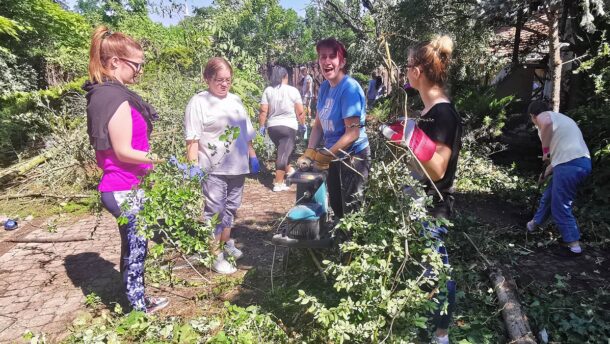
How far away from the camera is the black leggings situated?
5793mm

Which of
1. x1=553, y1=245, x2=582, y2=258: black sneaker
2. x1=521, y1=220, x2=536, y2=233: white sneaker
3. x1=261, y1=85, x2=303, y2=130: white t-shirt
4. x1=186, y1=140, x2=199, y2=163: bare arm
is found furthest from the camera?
x1=261, y1=85, x2=303, y2=130: white t-shirt

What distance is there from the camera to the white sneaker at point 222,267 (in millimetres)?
3445

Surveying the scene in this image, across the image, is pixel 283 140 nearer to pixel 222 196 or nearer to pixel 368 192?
pixel 222 196

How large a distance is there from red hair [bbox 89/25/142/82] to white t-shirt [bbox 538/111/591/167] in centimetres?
398

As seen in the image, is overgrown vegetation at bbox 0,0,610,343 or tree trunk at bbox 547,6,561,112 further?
tree trunk at bbox 547,6,561,112

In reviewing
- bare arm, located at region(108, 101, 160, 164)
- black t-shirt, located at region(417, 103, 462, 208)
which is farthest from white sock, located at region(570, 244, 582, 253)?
bare arm, located at region(108, 101, 160, 164)

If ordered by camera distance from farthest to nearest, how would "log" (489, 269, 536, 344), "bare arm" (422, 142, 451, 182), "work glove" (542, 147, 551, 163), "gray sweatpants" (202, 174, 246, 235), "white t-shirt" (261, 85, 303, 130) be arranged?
"white t-shirt" (261, 85, 303, 130) < "work glove" (542, 147, 551, 163) < "gray sweatpants" (202, 174, 246, 235) < "log" (489, 269, 536, 344) < "bare arm" (422, 142, 451, 182)

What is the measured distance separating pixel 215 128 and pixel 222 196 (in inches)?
24.2

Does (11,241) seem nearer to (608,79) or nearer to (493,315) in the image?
(493,315)

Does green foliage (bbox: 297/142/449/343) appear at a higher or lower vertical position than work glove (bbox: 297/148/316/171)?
lower

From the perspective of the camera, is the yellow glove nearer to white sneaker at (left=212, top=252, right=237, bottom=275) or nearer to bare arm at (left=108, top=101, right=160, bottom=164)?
bare arm at (left=108, top=101, right=160, bottom=164)

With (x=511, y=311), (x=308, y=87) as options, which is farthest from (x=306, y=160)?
(x=308, y=87)

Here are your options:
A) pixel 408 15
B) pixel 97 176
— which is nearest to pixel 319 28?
pixel 408 15

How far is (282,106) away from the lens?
5695mm
